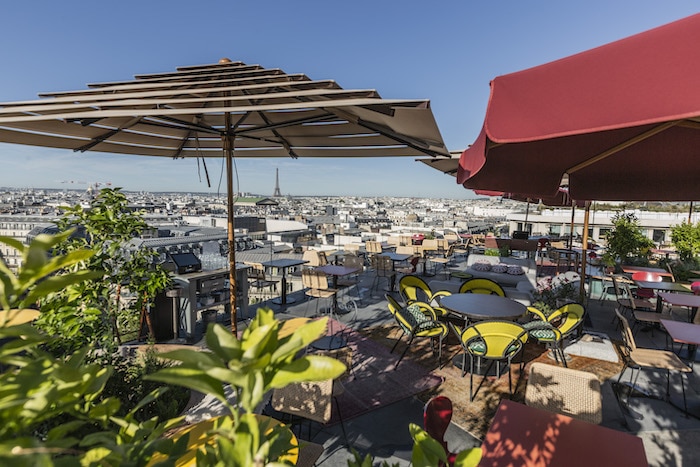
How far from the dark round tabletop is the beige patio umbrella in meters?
1.71

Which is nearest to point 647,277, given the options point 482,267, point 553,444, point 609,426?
point 482,267

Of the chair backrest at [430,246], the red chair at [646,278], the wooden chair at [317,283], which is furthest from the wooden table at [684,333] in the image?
the chair backrest at [430,246]

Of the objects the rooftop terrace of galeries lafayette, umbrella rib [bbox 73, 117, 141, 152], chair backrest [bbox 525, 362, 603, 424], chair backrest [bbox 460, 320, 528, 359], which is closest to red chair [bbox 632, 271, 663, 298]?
the rooftop terrace of galeries lafayette

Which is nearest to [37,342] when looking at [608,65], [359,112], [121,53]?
[608,65]

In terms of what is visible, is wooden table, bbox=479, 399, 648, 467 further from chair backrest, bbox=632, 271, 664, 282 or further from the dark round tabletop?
chair backrest, bbox=632, 271, 664, 282

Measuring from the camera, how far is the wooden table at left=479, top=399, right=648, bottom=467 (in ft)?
4.71

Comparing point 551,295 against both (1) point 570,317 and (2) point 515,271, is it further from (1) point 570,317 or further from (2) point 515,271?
(2) point 515,271

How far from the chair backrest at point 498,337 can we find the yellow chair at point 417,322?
63cm

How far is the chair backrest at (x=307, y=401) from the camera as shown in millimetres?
2256

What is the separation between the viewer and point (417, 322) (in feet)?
13.7

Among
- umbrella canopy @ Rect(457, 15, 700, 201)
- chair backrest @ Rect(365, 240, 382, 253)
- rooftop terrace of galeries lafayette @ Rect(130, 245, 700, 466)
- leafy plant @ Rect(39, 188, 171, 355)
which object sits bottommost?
rooftop terrace of galeries lafayette @ Rect(130, 245, 700, 466)

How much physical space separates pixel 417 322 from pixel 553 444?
2.68m

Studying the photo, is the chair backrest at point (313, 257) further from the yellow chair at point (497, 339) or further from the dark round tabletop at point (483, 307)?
the yellow chair at point (497, 339)

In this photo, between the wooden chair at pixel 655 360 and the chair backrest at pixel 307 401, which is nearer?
the chair backrest at pixel 307 401
